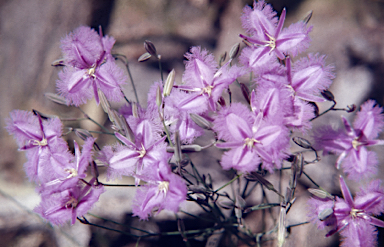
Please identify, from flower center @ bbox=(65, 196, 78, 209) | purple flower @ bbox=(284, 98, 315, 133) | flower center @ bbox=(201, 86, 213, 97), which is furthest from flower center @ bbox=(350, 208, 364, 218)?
flower center @ bbox=(65, 196, 78, 209)

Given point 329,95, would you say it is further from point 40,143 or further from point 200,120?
point 40,143

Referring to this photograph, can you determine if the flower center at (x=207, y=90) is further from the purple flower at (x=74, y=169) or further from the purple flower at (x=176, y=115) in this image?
the purple flower at (x=74, y=169)

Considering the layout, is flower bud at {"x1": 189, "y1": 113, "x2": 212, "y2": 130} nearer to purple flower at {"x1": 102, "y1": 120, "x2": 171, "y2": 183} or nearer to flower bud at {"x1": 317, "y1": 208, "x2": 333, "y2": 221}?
purple flower at {"x1": 102, "y1": 120, "x2": 171, "y2": 183}

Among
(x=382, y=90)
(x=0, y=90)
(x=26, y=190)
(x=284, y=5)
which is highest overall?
Result: (x=284, y=5)

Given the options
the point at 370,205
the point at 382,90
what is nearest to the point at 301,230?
the point at 370,205

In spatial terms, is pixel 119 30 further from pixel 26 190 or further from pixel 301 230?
pixel 301 230
